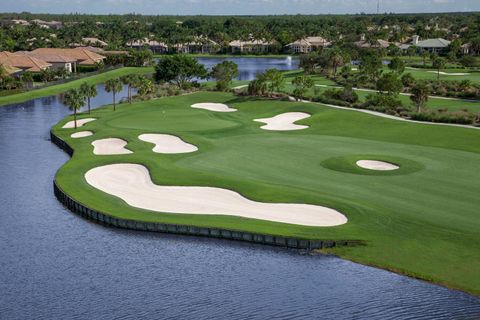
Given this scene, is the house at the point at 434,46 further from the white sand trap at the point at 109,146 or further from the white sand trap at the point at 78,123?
the white sand trap at the point at 109,146

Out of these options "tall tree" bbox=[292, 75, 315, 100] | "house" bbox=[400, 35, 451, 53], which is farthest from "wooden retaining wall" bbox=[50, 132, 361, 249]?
"house" bbox=[400, 35, 451, 53]

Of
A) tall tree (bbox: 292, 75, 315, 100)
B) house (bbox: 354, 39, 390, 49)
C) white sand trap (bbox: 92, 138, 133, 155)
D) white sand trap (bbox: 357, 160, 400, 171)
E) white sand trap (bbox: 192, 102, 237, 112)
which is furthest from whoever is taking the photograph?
house (bbox: 354, 39, 390, 49)

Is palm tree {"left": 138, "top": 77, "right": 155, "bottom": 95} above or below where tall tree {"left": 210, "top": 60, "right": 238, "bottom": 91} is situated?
below

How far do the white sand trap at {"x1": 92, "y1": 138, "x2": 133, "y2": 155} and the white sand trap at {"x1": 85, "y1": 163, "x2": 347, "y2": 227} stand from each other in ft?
30.2

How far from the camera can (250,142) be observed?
66875 millimetres

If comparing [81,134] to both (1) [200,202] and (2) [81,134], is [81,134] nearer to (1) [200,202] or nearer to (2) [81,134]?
(2) [81,134]

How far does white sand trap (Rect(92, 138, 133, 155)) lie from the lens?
63.5 m

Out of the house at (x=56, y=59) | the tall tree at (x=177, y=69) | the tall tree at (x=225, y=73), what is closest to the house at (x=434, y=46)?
the tall tree at (x=225, y=73)

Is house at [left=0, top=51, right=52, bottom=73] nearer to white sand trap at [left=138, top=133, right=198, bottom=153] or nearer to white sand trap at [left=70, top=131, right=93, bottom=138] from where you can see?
white sand trap at [left=70, top=131, right=93, bottom=138]

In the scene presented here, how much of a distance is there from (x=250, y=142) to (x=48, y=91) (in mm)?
60646

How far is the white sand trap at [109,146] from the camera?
6353cm

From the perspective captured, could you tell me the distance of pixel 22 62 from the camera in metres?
134

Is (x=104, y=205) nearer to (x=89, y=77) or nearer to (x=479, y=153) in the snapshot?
(x=479, y=153)

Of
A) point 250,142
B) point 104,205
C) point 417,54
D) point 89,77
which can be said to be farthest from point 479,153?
point 417,54
